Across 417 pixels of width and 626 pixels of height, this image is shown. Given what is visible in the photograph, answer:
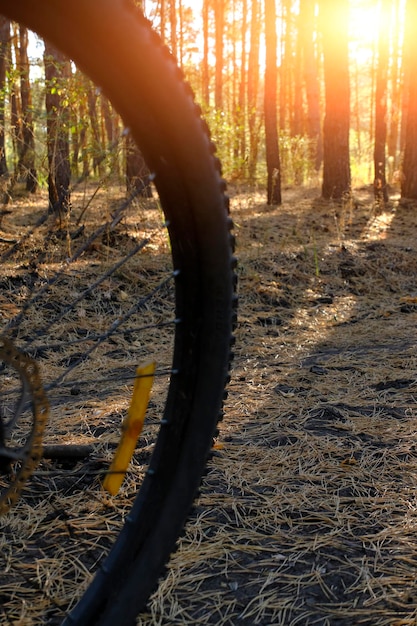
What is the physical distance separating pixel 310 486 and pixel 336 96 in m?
8.95

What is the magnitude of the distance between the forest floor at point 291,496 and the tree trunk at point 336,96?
19.1ft

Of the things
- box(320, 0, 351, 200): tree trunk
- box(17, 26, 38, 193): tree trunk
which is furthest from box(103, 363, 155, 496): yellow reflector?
box(320, 0, 351, 200): tree trunk

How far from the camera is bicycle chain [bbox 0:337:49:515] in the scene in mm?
1112

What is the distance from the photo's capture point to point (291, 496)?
203 centimetres

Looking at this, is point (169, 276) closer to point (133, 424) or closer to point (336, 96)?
point (133, 424)

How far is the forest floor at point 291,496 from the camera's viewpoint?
1.52 m

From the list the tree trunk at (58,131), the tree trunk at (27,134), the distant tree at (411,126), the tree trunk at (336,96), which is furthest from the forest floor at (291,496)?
the distant tree at (411,126)

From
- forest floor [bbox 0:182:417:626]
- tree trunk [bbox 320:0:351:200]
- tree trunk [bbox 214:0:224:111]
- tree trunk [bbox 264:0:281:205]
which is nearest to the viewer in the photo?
forest floor [bbox 0:182:417:626]

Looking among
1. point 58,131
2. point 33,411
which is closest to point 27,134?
point 58,131

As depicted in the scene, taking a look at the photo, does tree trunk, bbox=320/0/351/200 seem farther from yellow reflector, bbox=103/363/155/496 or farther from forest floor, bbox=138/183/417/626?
yellow reflector, bbox=103/363/155/496

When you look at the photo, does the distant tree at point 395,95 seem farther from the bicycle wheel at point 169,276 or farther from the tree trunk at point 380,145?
the bicycle wheel at point 169,276

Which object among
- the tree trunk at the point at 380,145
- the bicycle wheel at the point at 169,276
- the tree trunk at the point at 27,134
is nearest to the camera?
the bicycle wheel at the point at 169,276

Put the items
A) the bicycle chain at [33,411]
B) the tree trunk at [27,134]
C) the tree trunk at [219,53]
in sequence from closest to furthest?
the bicycle chain at [33,411] → the tree trunk at [27,134] → the tree trunk at [219,53]

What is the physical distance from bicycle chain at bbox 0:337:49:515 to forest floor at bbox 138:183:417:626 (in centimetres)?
58
